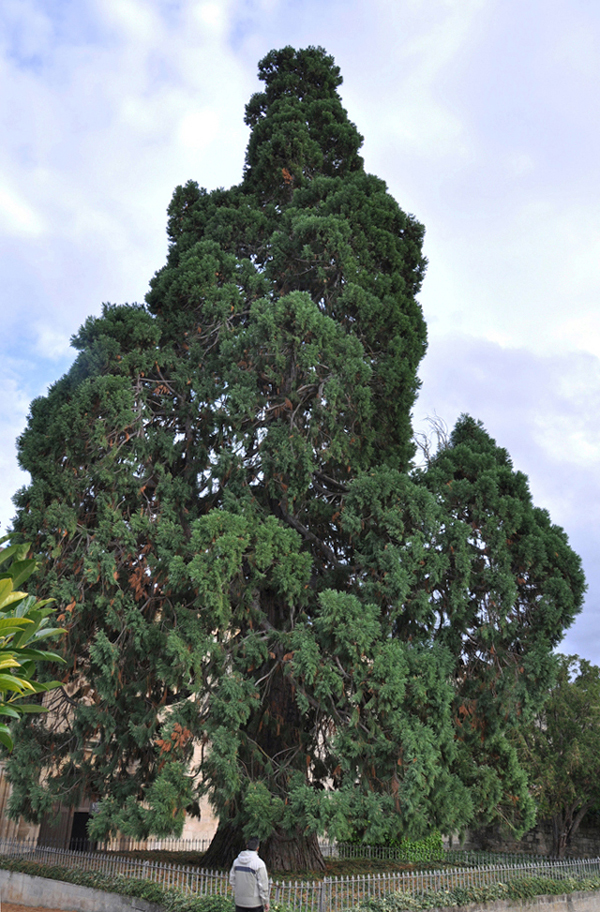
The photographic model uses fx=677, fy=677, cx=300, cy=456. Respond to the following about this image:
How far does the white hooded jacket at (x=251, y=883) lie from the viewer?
6.56 metres

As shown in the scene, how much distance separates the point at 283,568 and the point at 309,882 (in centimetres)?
391

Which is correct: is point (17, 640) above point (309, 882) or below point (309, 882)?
above

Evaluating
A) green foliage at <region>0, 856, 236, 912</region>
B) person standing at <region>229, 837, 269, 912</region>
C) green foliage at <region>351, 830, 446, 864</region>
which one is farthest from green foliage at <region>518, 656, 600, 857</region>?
person standing at <region>229, 837, 269, 912</region>

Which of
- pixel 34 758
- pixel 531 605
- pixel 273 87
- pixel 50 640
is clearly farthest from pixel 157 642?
pixel 273 87

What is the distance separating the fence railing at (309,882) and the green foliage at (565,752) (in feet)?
28.8

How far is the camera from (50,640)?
34.2 ft

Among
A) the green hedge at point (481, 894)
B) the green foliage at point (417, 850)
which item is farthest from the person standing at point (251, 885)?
the green foliage at point (417, 850)

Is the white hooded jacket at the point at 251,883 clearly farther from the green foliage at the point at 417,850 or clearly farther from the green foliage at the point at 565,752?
the green foliage at the point at 565,752

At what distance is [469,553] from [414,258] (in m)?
6.98

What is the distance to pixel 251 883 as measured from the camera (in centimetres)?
659

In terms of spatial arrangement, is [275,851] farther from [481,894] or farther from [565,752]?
[565,752]

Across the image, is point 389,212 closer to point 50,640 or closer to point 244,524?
point 244,524

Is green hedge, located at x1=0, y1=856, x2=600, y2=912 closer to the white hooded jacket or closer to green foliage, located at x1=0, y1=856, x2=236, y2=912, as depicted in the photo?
green foliage, located at x1=0, y1=856, x2=236, y2=912

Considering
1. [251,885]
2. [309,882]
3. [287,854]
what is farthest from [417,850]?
[251,885]
